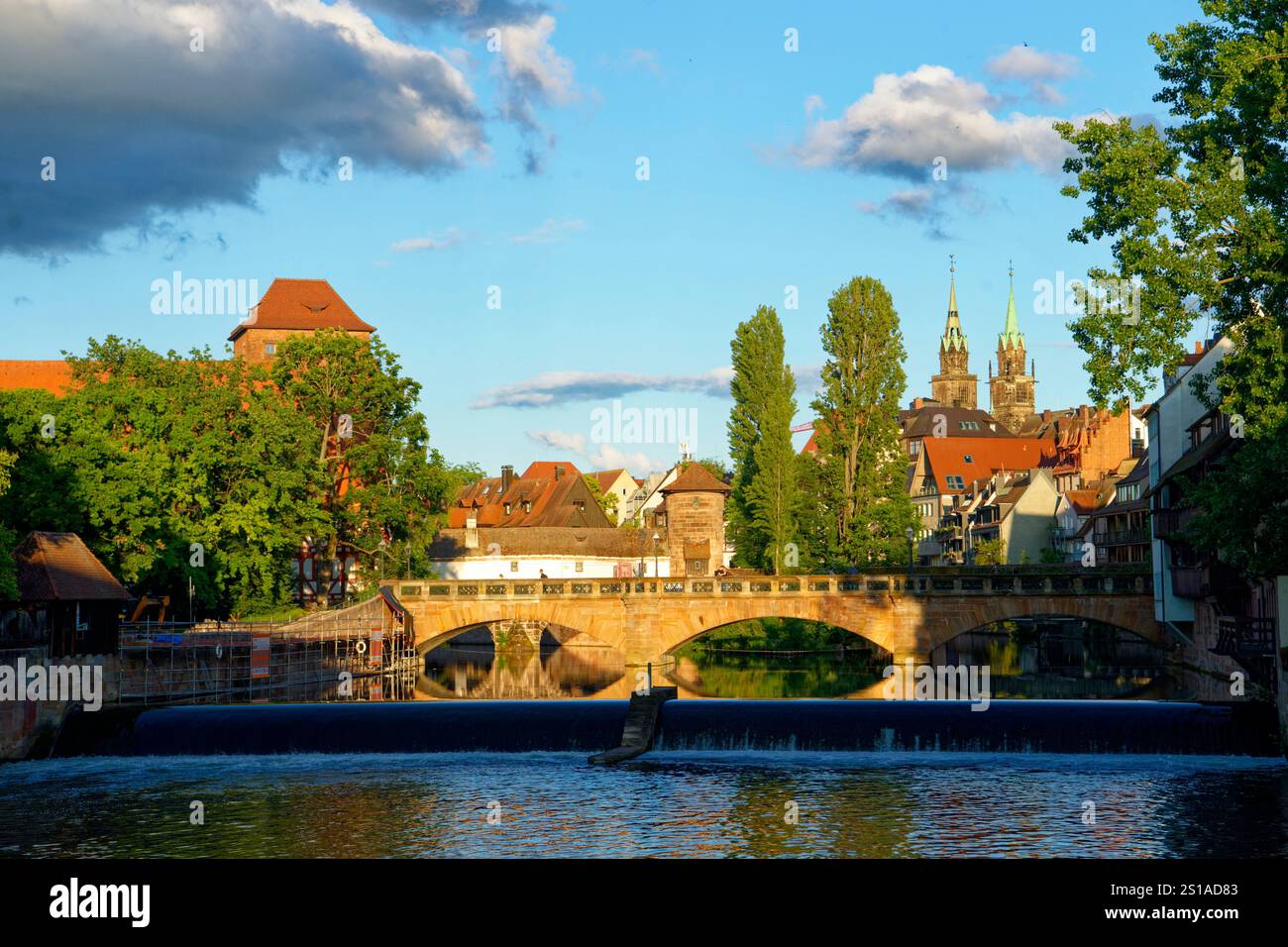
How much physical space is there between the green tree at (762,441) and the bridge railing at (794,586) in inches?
449

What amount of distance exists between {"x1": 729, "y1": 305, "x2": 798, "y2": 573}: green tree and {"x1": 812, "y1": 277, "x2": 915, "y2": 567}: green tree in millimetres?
2203

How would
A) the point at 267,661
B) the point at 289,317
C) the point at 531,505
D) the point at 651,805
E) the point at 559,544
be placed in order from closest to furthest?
the point at 651,805
the point at 267,661
the point at 559,544
the point at 289,317
the point at 531,505

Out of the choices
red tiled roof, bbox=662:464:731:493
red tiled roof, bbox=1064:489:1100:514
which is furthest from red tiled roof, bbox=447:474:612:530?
red tiled roof, bbox=1064:489:1100:514

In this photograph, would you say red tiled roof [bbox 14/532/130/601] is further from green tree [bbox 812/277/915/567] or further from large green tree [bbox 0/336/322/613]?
green tree [bbox 812/277/915/567]

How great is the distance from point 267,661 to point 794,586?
23.7 m

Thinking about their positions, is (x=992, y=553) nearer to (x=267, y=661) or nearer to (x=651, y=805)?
(x=267, y=661)

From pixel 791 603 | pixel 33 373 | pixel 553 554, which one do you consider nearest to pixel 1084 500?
pixel 553 554

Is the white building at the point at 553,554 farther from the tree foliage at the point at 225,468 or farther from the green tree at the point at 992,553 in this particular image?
the green tree at the point at 992,553

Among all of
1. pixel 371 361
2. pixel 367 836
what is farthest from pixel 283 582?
pixel 367 836

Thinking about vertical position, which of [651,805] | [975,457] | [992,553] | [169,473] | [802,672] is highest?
[975,457]

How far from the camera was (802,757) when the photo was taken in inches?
1465

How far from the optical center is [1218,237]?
35250mm

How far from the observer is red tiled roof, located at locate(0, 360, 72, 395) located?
320ft
